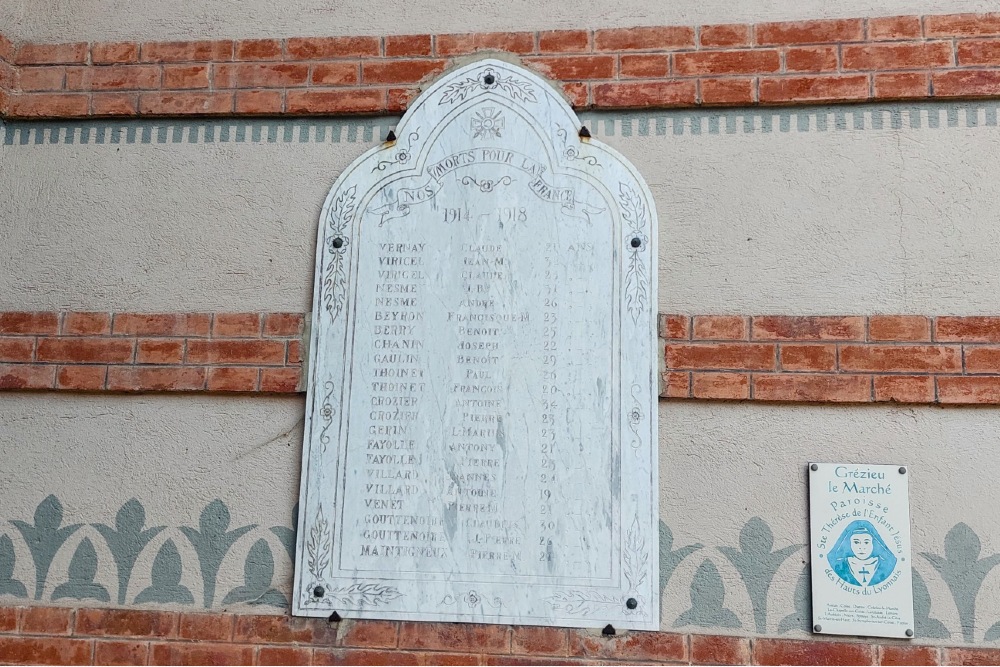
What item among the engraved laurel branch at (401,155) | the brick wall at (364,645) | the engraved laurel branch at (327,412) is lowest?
the brick wall at (364,645)

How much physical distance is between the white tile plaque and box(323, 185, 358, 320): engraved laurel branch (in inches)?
70.5

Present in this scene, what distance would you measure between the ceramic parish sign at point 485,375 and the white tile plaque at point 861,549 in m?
0.55

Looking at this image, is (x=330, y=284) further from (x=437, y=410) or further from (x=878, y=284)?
(x=878, y=284)

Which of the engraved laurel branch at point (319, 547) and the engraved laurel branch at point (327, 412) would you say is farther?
the engraved laurel branch at point (327, 412)

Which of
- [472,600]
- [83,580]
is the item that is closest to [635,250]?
[472,600]

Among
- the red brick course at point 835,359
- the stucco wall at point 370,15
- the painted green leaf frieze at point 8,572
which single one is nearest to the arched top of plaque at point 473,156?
the stucco wall at point 370,15

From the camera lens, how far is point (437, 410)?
3.68 metres

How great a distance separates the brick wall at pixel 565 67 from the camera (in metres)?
3.82

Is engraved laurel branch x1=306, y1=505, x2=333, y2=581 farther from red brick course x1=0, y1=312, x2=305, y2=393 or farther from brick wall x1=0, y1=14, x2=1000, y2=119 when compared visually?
brick wall x1=0, y1=14, x2=1000, y2=119

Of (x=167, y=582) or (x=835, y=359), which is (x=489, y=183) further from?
(x=167, y=582)

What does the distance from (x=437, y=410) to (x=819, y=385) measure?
1.34 m

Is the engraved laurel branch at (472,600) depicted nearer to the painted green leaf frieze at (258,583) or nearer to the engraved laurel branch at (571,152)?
the painted green leaf frieze at (258,583)

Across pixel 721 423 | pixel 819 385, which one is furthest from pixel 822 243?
pixel 721 423

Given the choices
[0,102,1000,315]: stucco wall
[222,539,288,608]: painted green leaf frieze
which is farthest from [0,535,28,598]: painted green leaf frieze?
[0,102,1000,315]: stucco wall
